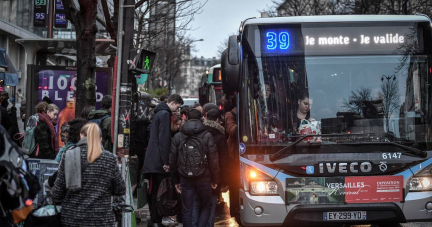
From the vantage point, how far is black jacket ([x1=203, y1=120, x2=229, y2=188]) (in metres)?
8.14

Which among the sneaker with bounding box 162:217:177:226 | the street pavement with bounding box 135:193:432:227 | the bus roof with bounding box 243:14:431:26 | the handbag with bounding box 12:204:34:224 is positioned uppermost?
the bus roof with bounding box 243:14:431:26

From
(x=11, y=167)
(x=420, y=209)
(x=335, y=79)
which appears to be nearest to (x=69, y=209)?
(x=11, y=167)

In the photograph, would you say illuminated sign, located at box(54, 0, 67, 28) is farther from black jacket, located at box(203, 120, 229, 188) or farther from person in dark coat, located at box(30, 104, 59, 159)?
black jacket, located at box(203, 120, 229, 188)

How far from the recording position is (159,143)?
8.22 m

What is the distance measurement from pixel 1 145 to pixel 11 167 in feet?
0.59

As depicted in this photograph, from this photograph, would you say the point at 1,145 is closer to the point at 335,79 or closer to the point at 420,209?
the point at 335,79

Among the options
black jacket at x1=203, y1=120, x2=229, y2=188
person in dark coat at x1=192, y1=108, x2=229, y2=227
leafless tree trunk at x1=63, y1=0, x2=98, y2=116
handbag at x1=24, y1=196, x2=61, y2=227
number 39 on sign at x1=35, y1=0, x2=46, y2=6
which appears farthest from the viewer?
number 39 on sign at x1=35, y1=0, x2=46, y2=6

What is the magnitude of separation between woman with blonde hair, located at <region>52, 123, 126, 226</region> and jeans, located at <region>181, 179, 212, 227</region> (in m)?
2.75

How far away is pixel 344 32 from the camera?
23.9 feet

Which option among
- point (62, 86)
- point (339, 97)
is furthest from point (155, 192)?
point (62, 86)

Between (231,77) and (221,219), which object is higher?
(231,77)

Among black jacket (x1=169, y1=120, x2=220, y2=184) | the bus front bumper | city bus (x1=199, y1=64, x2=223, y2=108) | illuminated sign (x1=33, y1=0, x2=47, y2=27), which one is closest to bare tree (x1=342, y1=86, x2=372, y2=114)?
the bus front bumper

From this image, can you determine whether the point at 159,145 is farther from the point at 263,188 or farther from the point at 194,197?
the point at 263,188

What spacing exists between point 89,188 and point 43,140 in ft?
13.2
